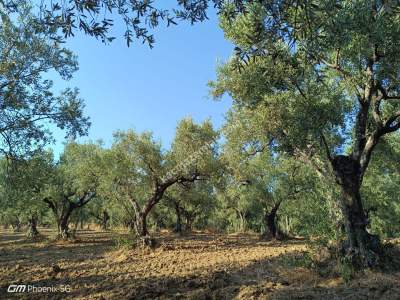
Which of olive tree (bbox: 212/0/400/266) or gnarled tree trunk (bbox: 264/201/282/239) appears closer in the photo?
olive tree (bbox: 212/0/400/266)

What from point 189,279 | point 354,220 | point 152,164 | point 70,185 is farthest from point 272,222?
point 354,220

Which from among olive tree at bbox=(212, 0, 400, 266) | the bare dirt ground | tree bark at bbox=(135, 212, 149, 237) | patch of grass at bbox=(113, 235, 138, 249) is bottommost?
the bare dirt ground

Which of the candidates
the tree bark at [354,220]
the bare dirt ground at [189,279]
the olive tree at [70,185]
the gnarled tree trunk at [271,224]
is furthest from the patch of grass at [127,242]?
the gnarled tree trunk at [271,224]

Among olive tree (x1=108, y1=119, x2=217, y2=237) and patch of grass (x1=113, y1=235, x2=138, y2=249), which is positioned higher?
olive tree (x1=108, y1=119, x2=217, y2=237)

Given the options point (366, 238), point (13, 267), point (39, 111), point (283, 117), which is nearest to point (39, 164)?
point (39, 111)

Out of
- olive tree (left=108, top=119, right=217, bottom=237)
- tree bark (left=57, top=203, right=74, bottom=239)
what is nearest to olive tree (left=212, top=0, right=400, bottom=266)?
olive tree (left=108, top=119, right=217, bottom=237)

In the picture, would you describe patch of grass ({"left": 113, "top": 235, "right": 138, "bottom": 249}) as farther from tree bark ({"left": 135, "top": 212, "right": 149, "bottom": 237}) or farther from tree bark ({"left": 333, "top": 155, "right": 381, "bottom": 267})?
tree bark ({"left": 333, "top": 155, "right": 381, "bottom": 267})

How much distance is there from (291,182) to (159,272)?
2318 centimetres

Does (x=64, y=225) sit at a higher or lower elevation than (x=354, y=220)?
higher

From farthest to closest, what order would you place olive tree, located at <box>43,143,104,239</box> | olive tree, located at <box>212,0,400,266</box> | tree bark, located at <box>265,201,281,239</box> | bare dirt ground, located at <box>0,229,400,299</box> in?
tree bark, located at <box>265,201,281,239</box>, olive tree, located at <box>43,143,104,239</box>, olive tree, located at <box>212,0,400,266</box>, bare dirt ground, located at <box>0,229,400,299</box>

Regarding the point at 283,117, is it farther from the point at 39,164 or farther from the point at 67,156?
the point at 67,156

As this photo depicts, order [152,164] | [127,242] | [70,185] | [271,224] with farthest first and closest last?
1. [271,224]
2. [70,185]
3. [152,164]
4. [127,242]

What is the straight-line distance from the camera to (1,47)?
1384cm

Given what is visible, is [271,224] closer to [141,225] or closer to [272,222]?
[272,222]
